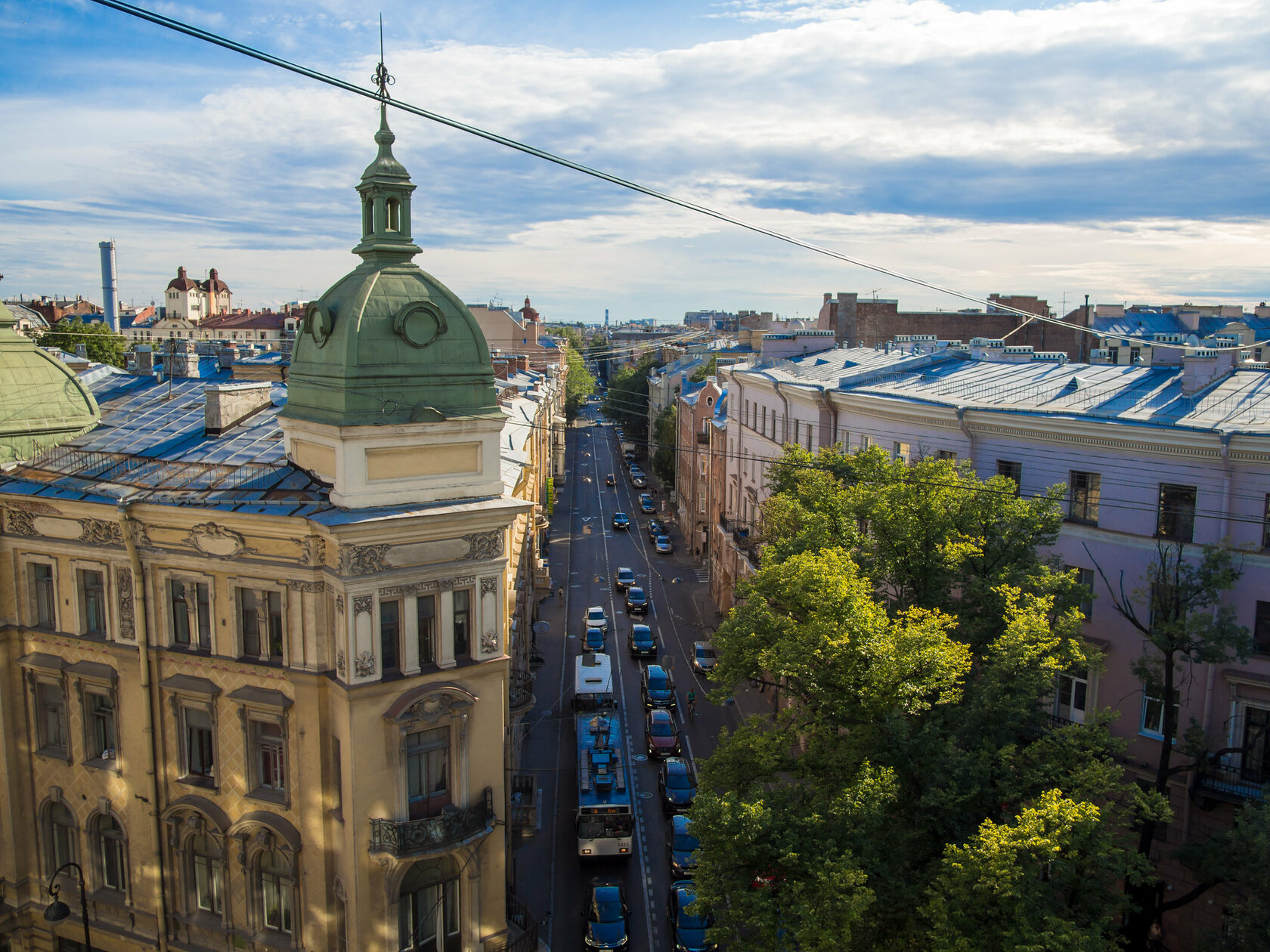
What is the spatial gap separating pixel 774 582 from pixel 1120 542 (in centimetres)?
980

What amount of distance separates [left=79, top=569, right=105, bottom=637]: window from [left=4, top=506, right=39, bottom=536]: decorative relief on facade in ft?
5.19

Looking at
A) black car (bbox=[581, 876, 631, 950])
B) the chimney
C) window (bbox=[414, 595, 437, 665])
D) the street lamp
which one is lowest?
black car (bbox=[581, 876, 631, 950])

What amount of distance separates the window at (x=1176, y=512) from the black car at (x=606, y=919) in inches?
646

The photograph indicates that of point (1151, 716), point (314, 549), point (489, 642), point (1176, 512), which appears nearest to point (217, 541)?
point (314, 549)

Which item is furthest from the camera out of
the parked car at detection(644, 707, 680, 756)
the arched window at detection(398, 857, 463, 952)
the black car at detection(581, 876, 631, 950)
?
the parked car at detection(644, 707, 680, 756)

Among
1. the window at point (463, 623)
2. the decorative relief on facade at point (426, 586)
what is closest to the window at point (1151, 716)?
the window at point (463, 623)

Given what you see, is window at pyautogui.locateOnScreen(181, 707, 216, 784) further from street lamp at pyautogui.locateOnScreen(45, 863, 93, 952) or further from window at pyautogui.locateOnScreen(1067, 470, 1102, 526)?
window at pyautogui.locateOnScreen(1067, 470, 1102, 526)

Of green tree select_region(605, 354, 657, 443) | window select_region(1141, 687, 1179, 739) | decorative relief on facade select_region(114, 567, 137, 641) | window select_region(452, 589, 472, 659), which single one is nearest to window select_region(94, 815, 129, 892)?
decorative relief on facade select_region(114, 567, 137, 641)

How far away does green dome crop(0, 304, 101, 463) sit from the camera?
68.9 feet

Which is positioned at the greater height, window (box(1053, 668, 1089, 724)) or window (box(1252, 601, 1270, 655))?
window (box(1252, 601, 1270, 655))

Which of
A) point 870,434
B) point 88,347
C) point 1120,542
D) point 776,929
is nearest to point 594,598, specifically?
point 870,434

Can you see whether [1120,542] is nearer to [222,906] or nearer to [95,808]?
[222,906]

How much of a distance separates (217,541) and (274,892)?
705 cm

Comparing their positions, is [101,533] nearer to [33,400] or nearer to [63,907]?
A: [33,400]
